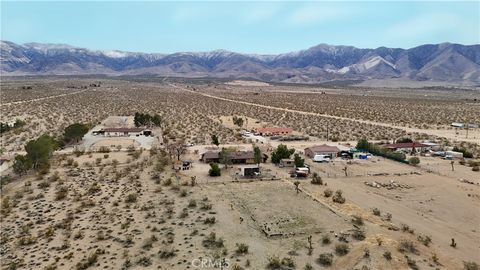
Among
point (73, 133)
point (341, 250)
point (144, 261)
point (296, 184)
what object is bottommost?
point (144, 261)

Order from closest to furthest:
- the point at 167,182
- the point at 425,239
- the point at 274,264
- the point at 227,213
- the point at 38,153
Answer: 1. the point at 274,264
2. the point at 425,239
3. the point at 227,213
4. the point at 167,182
5. the point at 38,153

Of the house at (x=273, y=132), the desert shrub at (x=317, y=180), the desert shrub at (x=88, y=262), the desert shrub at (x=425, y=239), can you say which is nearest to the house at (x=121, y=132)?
the house at (x=273, y=132)

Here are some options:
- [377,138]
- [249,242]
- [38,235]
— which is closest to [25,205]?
[38,235]

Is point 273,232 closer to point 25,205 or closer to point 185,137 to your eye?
point 25,205

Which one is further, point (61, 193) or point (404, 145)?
point (404, 145)

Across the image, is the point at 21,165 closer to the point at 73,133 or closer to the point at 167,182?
the point at 167,182

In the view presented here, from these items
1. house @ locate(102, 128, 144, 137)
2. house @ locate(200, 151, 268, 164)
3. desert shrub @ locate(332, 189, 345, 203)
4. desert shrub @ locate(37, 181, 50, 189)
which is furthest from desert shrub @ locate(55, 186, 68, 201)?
house @ locate(102, 128, 144, 137)

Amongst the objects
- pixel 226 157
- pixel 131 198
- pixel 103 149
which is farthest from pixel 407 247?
pixel 103 149

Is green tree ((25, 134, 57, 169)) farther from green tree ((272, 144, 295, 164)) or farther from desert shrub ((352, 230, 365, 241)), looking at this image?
desert shrub ((352, 230, 365, 241))
